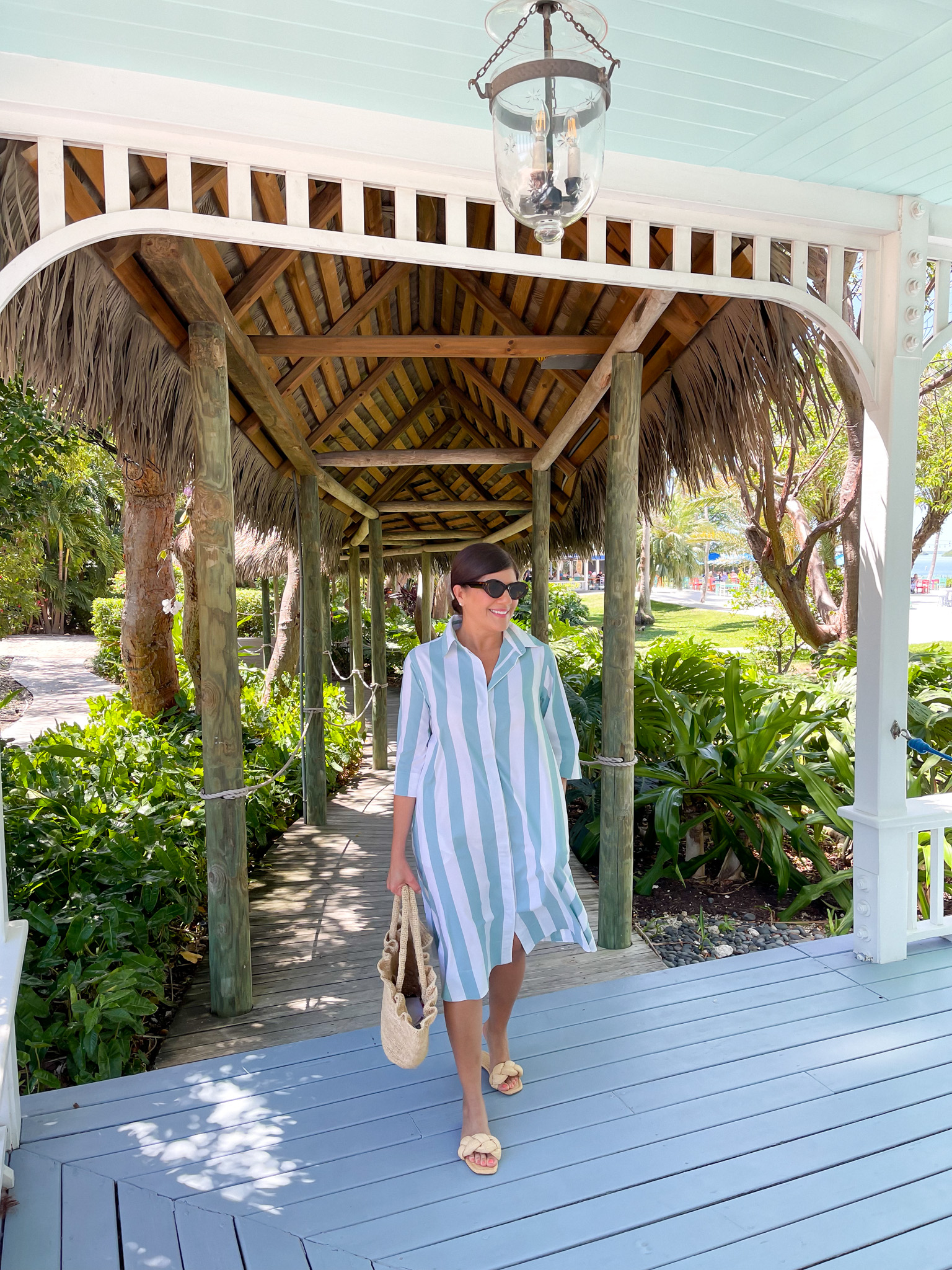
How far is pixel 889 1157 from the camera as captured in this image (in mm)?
2131

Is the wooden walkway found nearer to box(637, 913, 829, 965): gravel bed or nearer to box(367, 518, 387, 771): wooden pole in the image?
box(637, 913, 829, 965): gravel bed

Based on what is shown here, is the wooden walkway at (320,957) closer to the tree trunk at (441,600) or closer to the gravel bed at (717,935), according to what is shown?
the gravel bed at (717,935)

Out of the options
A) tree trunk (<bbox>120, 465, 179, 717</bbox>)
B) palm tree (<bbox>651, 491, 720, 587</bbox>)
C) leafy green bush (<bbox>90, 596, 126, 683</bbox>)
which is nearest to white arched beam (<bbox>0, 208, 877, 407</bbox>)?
tree trunk (<bbox>120, 465, 179, 717</bbox>)

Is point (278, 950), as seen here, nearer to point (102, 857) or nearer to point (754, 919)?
point (102, 857)

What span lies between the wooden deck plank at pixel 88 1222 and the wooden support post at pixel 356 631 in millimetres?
7484

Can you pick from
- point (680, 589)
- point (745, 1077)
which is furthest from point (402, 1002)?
point (680, 589)

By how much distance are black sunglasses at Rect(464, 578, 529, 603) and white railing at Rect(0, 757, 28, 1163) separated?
50.8 inches

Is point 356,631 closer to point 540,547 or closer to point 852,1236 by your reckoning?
point 540,547

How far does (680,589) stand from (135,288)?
221 feet

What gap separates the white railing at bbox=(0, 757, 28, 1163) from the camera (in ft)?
6.52

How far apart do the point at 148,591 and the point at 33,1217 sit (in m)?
5.40

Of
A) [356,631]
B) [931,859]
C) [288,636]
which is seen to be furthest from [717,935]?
[356,631]

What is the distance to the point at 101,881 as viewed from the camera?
140 inches

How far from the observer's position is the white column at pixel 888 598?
3.05 meters
